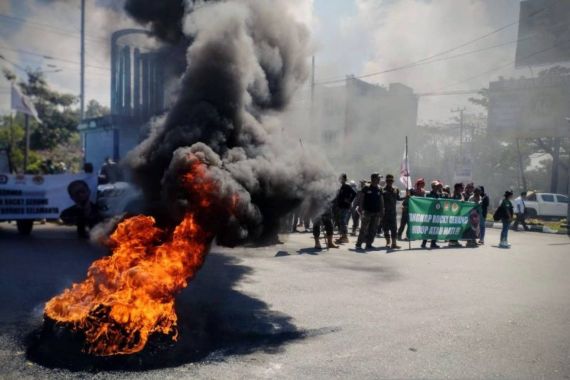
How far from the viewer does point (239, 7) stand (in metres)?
6.98

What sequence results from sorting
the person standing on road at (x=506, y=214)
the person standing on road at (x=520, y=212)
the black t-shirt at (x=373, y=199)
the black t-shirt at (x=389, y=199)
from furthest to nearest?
1. the person standing on road at (x=520, y=212)
2. the person standing on road at (x=506, y=214)
3. the black t-shirt at (x=389, y=199)
4. the black t-shirt at (x=373, y=199)

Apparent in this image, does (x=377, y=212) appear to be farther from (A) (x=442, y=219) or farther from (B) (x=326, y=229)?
(A) (x=442, y=219)

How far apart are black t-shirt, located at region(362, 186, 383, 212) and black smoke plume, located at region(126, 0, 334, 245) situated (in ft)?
11.5

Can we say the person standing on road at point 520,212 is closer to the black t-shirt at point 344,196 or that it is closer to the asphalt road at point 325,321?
the asphalt road at point 325,321

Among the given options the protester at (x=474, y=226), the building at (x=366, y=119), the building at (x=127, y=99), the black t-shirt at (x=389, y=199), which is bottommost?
the protester at (x=474, y=226)

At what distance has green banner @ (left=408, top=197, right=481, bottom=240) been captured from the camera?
1098 centimetres

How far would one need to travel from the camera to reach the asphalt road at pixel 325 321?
3.65 meters

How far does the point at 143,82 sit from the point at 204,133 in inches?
279

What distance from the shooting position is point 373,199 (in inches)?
402

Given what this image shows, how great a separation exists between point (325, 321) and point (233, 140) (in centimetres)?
258

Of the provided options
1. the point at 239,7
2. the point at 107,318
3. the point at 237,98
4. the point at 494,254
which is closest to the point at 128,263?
the point at 107,318

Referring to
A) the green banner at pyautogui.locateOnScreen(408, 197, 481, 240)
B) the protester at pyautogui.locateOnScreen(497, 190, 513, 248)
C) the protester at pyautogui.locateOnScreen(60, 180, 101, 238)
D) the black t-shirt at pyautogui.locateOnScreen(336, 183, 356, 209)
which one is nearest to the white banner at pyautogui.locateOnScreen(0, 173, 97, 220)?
the protester at pyautogui.locateOnScreen(60, 180, 101, 238)

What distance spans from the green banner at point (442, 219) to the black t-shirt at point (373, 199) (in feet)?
3.54

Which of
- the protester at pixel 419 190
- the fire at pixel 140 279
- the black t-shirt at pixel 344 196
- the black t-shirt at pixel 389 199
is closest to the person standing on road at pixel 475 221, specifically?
the protester at pixel 419 190
